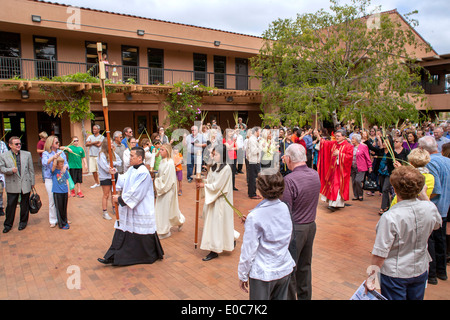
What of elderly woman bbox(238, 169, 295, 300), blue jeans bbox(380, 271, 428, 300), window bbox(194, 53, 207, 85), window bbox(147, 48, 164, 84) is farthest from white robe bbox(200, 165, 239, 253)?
window bbox(194, 53, 207, 85)

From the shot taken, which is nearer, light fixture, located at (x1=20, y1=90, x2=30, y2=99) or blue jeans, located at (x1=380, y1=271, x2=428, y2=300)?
blue jeans, located at (x1=380, y1=271, x2=428, y2=300)

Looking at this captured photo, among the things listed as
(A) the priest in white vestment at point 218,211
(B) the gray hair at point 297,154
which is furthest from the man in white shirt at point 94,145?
(B) the gray hair at point 297,154

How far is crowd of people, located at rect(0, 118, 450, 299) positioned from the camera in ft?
9.29

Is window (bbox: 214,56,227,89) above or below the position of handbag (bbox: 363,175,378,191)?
above

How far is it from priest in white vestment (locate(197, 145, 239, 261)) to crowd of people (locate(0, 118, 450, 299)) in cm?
2

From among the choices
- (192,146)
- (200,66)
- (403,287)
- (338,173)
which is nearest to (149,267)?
(403,287)

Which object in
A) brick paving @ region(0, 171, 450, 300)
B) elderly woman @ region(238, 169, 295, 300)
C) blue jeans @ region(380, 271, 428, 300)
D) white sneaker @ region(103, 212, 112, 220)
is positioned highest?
elderly woman @ region(238, 169, 295, 300)

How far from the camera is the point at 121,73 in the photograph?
1683 centimetres

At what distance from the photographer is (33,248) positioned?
19.1 feet

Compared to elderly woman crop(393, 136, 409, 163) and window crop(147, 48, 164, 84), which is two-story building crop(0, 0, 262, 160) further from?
elderly woman crop(393, 136, 409, 163)

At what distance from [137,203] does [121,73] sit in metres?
13.5

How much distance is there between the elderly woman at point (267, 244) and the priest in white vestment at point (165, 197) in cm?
367
